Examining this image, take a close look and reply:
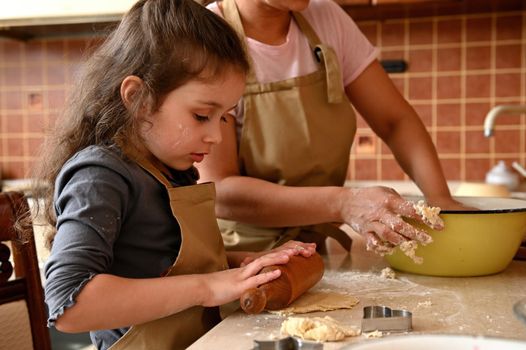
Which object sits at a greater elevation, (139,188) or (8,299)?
(139,188)

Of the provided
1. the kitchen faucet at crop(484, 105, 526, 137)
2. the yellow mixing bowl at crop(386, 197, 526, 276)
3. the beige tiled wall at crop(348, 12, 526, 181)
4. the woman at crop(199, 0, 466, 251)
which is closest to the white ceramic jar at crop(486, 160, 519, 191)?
the beige tiled wall at crop(348, 12, 526, 181)

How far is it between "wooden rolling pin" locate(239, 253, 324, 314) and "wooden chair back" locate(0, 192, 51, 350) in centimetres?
43

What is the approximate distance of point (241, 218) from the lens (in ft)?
4.05

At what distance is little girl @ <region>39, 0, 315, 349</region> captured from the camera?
85cm

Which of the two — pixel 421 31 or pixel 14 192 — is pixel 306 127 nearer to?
pixel 14 192

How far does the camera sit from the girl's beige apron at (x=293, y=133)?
1288mm

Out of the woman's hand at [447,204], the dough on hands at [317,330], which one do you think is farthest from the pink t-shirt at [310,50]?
the dough on hands at [317,330]

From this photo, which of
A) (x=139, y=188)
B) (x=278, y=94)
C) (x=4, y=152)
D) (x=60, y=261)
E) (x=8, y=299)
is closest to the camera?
(x=60, y=261)

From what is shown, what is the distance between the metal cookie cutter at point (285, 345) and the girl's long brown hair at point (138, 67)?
42cm

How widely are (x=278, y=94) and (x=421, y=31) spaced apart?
1.75 meters

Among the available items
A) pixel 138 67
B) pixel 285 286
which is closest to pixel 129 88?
pixel 138 67

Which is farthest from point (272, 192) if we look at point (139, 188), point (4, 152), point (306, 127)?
point (4, 152)

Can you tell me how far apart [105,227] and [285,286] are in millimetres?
251

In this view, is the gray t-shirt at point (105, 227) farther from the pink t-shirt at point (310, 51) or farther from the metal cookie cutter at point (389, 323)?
the pink t-shirt at point (310, 51)
